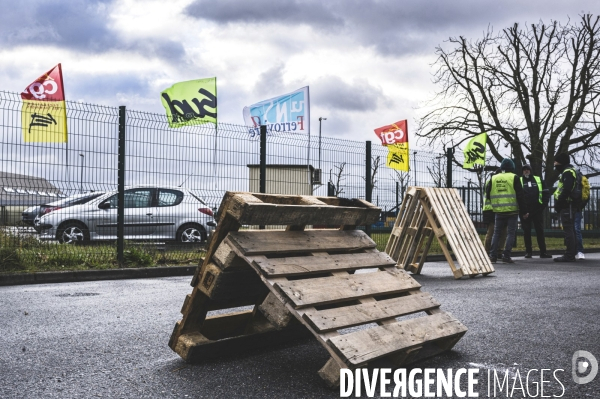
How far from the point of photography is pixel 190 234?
11.5 m

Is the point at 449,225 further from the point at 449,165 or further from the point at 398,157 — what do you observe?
the point at 449,165

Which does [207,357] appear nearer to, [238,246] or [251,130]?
[238,246]

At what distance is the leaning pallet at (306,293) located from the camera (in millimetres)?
3211

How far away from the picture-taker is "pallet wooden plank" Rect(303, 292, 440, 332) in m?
3.13

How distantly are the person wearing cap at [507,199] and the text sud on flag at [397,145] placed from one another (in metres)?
1.95

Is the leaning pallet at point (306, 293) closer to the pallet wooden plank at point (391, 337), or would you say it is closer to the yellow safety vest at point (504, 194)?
the pallet wooden plank at point (391, 337)

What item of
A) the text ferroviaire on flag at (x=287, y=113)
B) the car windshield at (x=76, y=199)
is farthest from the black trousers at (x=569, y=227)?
the car windshield at (x=76, y=199)

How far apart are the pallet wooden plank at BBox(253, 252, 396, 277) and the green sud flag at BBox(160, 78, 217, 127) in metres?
6.41

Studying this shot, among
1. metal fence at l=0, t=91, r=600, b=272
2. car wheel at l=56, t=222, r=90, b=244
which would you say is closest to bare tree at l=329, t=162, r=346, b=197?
metal fence at l=0, t=91, r=600, b=272

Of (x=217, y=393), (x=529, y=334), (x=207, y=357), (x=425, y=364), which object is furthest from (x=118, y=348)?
(x=529, y=334)

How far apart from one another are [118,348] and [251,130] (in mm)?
6869

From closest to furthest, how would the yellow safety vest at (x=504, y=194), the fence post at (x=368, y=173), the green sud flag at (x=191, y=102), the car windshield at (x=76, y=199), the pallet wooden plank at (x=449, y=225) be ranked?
the pallet wooden plank at (x=449, y=225) < the car windshield at (x=76, y=199) < the green sud flag at (x=191, y=102) < the yellow safety vest at (x=504, y=194) < the fence post at (x=368, y=173)

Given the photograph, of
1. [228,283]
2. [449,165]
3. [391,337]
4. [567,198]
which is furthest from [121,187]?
[567,198]

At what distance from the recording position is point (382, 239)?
1355 cm
